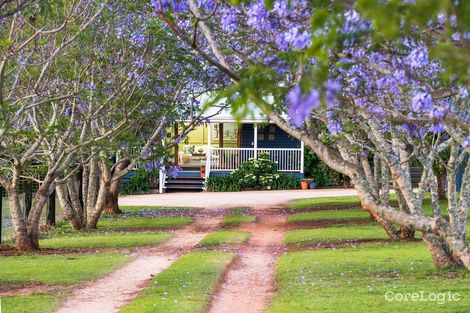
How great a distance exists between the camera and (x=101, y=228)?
23.4 metres

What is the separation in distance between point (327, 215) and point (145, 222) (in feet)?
18.9

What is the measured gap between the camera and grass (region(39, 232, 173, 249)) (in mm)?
18953

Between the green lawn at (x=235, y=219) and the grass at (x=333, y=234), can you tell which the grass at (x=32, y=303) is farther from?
the green lawn at (x=235, y=219)

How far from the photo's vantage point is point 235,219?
2534 centimetres

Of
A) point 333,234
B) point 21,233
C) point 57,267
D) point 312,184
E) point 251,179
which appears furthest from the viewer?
point 312,184

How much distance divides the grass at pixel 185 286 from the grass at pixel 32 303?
107 cm

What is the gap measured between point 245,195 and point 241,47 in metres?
25.4

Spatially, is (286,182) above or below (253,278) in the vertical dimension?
above

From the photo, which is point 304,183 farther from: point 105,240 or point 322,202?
point 105,240

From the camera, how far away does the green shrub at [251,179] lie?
134ft

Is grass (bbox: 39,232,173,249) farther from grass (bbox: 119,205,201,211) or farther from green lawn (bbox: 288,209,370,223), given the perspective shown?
grass (bbox: 119,205,201,211)

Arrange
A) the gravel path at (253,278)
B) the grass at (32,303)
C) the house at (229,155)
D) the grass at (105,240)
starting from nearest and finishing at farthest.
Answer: the grass at (32,303)
the gravel path at (253,278)
the grass at (105,240)
the house at (229,155)

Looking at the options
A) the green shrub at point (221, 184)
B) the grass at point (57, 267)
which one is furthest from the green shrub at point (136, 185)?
the grass at point (57, 267)

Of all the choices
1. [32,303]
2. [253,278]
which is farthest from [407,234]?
[32,303]
